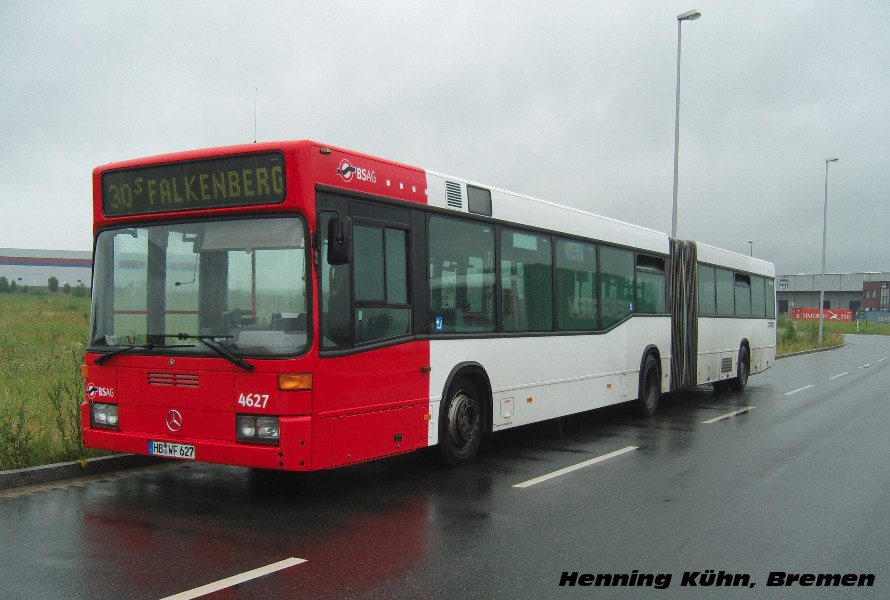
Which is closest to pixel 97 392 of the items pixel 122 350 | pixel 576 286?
pixel 122 350

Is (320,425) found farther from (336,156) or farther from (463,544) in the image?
(336,156)

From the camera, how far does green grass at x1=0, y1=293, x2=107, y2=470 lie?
8.25 metres

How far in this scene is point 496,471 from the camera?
354 inches

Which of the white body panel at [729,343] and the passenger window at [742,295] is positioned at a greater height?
the passenger window at [742,295]

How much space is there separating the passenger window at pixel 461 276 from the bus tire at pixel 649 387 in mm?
5201

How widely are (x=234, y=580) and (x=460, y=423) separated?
13.5ft

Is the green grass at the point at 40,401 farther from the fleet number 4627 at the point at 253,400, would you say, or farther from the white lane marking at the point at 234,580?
the white lane marking at the point at 234,580

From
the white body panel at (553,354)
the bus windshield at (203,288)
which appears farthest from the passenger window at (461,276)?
the bus windshield at (203,288)

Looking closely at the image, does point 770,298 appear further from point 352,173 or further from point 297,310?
point 297,310

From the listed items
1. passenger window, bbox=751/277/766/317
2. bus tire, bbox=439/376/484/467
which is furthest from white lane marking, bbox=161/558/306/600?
passenger window, bbox=751/277/766/317

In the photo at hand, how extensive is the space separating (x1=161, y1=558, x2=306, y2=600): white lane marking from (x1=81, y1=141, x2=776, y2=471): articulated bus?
1.19 m

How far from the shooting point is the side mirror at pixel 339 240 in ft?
21.7

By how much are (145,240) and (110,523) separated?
2.53 m

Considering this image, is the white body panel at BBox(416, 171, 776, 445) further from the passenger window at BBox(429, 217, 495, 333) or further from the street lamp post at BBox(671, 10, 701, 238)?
the street lamp post at BBox(671, 10, 701, 238)
